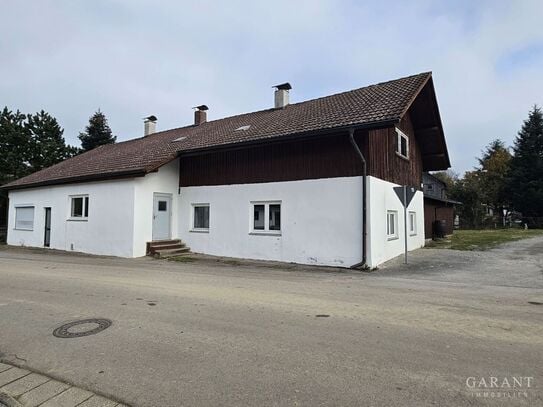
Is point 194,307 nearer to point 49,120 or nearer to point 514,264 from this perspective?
point 514,264

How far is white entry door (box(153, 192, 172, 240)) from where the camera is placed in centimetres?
1603

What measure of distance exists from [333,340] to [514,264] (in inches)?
416

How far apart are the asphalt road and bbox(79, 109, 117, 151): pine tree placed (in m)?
35.2

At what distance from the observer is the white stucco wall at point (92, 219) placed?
15391mm

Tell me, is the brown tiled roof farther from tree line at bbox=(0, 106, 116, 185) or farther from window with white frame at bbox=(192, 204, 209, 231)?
tree line at bbox=(0, 106, 116, 185)

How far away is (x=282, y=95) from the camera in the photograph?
66.6ft

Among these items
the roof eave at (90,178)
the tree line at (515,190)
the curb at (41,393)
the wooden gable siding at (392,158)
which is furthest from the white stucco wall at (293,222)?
the tree line at (515,190)

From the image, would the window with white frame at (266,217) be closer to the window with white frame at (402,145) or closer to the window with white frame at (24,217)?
the window with white frame at (402,145)

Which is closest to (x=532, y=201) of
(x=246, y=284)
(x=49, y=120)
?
(x=246, y=284)

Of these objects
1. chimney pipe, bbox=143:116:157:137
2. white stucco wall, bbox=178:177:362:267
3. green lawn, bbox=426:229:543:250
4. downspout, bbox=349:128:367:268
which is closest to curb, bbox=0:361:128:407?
downspout, bbox=349:128:367:268

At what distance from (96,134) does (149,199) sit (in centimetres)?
3040

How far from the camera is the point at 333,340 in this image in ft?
15.9

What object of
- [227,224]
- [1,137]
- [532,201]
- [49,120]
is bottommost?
[227,224]

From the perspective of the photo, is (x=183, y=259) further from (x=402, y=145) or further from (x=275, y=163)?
(x=402, y=145)
